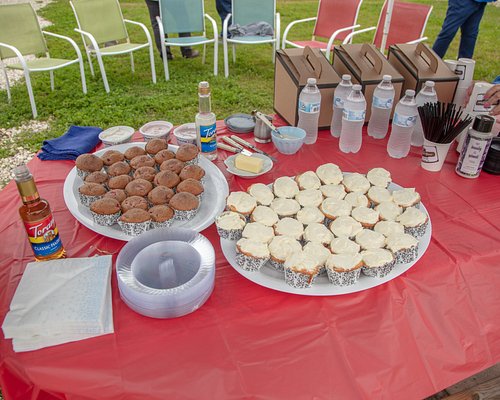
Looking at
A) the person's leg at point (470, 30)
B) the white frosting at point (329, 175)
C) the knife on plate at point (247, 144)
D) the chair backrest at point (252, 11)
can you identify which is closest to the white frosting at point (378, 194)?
the white frosting at point (329, 175)

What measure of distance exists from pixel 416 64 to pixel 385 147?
1.67ft

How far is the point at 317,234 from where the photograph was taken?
127 centimetres

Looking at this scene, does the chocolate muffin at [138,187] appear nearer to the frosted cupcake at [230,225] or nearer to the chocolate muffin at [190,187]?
the chocolate muffin at [190,187]

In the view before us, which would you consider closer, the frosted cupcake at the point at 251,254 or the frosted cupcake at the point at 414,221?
the frosted cupcake at the point at 251,254

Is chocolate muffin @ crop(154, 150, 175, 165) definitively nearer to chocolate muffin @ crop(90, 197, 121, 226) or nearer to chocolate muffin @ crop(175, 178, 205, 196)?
chocolate muffin @ crop(175, 178, 205, 196)

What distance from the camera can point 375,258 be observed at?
1189 millimetres

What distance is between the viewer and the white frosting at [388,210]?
137 cm

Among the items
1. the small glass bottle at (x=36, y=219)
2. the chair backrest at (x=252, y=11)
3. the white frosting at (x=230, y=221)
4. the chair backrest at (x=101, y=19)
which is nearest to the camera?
the small glass bottle at (x=36, y=219)

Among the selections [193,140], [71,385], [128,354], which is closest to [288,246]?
[128,354]

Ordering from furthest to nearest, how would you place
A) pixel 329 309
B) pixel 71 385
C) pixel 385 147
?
pixel 385 147 < pixel 329 309 < pixel 71 385

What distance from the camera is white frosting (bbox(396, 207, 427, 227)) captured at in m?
1.33

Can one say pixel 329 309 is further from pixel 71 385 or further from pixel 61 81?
pixel 61 81

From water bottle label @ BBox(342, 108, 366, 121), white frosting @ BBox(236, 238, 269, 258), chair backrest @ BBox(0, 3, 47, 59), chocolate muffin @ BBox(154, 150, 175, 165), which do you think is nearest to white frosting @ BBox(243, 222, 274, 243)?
white frosting @ BBox(236, 238, 269, 258)

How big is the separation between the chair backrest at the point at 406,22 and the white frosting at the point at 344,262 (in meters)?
4.39
